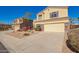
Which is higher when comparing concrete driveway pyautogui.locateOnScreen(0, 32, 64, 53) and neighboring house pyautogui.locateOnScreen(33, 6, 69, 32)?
neighboring house pyautogui.locateOnScreen(33, 6, 69, 32)

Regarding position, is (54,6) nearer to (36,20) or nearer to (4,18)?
(36,20)

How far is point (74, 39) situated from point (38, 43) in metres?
0.58

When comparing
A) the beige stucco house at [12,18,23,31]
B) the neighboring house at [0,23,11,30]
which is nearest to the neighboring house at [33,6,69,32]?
the beige stucco house at [12,18,23,31]

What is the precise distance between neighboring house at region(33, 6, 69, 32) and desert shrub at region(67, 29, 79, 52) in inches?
5.9

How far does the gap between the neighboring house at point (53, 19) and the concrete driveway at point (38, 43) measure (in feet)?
0.32

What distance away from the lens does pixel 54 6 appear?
331cm

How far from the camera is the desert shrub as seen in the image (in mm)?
3297

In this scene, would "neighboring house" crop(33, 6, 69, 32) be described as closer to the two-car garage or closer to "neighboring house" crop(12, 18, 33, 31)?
the two-car garage

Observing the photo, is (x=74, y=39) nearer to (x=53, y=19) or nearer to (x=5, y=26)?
(x=53, y=19)

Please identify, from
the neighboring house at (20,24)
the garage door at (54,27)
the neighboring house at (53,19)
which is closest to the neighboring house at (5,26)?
the neighboring house at (20,24)

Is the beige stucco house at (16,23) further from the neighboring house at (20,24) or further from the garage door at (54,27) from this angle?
the garage door at (54,27)

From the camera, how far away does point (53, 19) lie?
338 cm

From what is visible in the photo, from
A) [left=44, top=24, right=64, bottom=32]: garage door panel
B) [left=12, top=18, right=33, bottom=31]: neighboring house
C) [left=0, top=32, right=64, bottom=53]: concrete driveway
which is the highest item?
[left=12, top=18, right=33, bottom=31]: neighboring house

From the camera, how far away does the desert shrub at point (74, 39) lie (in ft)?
10.8
